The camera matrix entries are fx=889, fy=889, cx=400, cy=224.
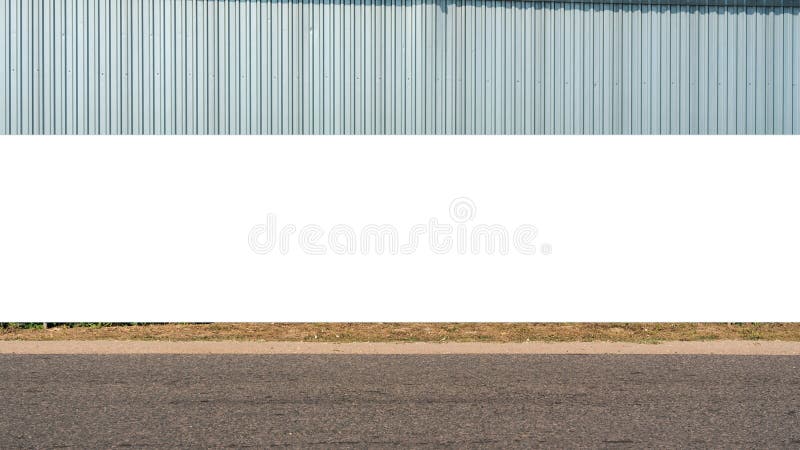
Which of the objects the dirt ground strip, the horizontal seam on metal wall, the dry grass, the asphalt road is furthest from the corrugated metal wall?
the asphalt road

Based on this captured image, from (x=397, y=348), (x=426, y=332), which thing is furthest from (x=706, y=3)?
(x=397, y=348)

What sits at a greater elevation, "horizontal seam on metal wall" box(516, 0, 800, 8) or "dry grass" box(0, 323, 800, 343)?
"horizontal seam on metal wall" box(516, 0, 800, 8)

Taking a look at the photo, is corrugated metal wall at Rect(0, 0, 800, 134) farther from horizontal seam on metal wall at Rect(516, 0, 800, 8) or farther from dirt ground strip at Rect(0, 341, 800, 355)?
dirt ground strip at Rect(0, 341, 800, 355)

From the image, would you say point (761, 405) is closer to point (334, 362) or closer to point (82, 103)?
point (334, 362)

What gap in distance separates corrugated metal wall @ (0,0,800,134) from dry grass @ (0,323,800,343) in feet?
10.0

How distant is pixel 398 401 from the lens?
7777 millimetres

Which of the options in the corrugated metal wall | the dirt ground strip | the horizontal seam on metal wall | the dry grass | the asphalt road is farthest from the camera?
the horizontal seam on metal wall

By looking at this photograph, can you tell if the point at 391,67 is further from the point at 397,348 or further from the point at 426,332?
the point at 397,348

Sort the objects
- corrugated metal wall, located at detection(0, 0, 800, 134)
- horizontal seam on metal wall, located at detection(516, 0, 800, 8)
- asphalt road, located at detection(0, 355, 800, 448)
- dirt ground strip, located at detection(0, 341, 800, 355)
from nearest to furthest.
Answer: asphalt road, located at detection(0, 355, 800, 448) → dirt ground strip, located at detection(0, 341, 800, 355) → corrugated metal wall, located at detection(0, 0, 800, 134) → horizontal seam on metal wall, located at detection(516, 0, 800, 8)

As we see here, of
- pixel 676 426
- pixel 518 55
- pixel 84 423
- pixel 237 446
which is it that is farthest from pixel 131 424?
pixel 518 55

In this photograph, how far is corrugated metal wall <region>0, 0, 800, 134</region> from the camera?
45.3ft

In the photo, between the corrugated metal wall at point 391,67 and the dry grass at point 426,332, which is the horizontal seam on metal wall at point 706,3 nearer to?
the corrugated metal wall at point 391,67

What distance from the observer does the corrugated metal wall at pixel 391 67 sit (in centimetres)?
1380

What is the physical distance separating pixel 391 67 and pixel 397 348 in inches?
200
